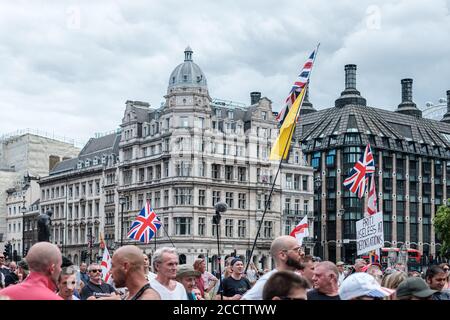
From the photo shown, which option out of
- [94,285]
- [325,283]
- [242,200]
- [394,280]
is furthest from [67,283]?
[242,200]

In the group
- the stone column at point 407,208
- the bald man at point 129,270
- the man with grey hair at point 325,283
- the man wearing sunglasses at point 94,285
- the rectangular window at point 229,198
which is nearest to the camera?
the bald man at point 129,270

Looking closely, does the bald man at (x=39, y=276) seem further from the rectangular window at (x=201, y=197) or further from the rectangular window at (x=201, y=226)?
the rectangular window at (x=201, y=197)

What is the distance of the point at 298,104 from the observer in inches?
818

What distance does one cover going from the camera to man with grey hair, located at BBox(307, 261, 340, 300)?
8.89m

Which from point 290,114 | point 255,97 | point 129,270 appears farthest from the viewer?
point 255,97

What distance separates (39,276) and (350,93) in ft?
301

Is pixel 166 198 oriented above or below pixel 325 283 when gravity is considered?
above

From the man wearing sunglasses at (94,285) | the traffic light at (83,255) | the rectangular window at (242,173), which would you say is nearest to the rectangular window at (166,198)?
the rectangular window at (242,173)

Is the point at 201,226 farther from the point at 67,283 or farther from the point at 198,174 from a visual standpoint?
the point at 67,283

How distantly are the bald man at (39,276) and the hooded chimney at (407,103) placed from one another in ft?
328

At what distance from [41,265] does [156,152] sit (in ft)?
249

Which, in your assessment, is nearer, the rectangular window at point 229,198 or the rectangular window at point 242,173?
the rectangular window at point 229,198

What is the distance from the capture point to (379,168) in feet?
293

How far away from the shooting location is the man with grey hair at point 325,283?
8.89 meters
